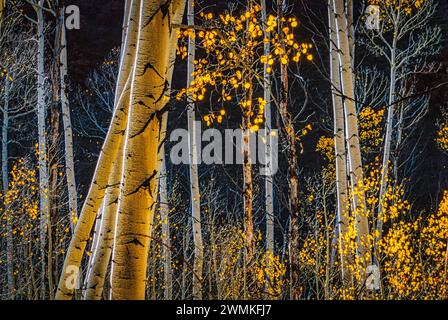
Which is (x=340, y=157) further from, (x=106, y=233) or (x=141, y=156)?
(x=141, y=156)

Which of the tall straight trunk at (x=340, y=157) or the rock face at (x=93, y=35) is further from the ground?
the rock face at (x=93, y=35)

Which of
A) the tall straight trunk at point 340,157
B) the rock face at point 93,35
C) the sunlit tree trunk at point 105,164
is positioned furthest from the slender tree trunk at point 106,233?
the rock face at point 93,35

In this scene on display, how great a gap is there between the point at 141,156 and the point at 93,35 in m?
30.5

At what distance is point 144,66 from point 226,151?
77.6 ft

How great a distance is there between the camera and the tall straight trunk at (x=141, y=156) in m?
2.62

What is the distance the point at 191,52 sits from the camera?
927 centimetres

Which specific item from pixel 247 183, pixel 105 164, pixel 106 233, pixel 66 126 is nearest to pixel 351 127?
pixel 247 183

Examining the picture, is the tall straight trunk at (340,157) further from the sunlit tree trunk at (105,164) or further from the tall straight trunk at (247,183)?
the sunlit tree trunk at (105,164)

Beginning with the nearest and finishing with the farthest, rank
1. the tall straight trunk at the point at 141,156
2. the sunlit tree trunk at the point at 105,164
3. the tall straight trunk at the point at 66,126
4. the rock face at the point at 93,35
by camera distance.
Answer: the tall straight trunk at the point at 141,156 < the sunlit tree trunk at the point at 105,164 < the tall straight trunk at the point at 66,126 < the rock face at the point at 93,35

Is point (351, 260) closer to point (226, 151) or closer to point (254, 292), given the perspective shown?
point (254, 292)

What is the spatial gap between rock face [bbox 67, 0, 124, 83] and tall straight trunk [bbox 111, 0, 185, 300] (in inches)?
953

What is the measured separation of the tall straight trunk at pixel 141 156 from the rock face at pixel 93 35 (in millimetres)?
24218

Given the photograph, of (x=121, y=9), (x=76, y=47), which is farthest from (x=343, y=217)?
(x=121, y=9)

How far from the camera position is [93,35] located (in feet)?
99.7
